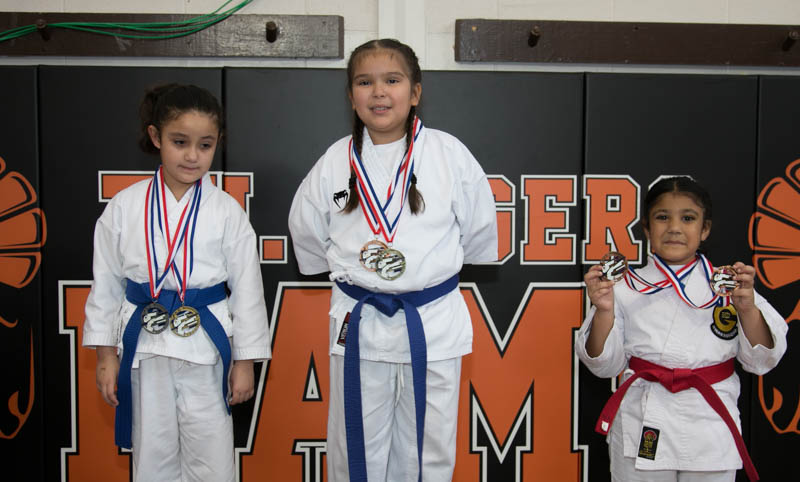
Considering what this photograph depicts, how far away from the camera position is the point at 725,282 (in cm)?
188

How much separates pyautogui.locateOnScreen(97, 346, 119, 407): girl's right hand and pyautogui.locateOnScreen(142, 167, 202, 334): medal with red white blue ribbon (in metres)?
0.18

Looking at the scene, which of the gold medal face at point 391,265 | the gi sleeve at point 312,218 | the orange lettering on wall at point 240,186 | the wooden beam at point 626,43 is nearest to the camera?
the gold medal face at point 391,265

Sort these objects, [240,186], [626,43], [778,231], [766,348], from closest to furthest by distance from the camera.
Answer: [766,348]
[240,186]
[778,231]
[626,43]

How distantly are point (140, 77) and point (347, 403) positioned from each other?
1630 millimetres

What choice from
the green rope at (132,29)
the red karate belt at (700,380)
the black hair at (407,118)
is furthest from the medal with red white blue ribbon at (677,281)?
the green rope at (132,29)

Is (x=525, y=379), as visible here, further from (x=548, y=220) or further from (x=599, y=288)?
(x=599, y=288)

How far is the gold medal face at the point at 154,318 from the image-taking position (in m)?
1.89

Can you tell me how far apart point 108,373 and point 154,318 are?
25 cm

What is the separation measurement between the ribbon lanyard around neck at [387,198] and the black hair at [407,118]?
19mm

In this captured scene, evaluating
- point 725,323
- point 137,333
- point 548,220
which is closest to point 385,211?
point 137,333

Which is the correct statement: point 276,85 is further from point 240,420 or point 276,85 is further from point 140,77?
point 240,420

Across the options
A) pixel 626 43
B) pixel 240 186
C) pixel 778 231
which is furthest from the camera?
pixel 626 43

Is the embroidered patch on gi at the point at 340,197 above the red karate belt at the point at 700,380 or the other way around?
above

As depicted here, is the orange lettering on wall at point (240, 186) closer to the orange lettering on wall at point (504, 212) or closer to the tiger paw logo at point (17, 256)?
the tiger paw logo at point (17, 256)
